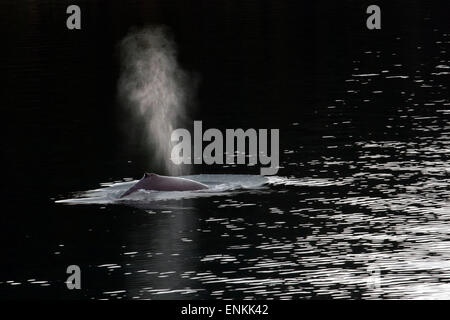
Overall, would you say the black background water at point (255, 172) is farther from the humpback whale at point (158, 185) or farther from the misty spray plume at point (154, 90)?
the humpback whale at point (158, 185)

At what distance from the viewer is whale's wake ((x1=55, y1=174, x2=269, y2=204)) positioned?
48344 mm

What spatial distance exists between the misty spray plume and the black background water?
1113mm

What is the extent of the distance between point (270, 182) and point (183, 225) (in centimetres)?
709

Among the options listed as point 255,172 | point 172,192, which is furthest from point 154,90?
point 172,192

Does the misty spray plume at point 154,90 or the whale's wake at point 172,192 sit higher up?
the misty spray plume at point 154,90

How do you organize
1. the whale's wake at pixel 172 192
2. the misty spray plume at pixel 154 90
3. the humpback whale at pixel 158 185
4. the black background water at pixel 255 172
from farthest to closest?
the misty spray plume at pixel 154 90
the humpback whale at pixel 158 185
the whale's wake at pixel 172 192
the black background water at pixel 255 172

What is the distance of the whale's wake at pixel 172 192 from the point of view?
4834 cm

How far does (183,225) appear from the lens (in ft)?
145

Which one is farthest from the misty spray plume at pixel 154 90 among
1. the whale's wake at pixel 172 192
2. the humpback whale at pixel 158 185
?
the humpback whale at pixel 158 185

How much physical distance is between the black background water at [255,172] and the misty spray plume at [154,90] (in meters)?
1.11

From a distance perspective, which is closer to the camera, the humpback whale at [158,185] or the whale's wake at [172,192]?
the whale's wake at [172,192]

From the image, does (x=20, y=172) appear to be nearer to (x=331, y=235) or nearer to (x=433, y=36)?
(x=331, y=235)

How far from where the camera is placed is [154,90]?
7381cm

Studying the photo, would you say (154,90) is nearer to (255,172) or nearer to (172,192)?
(255,172)
